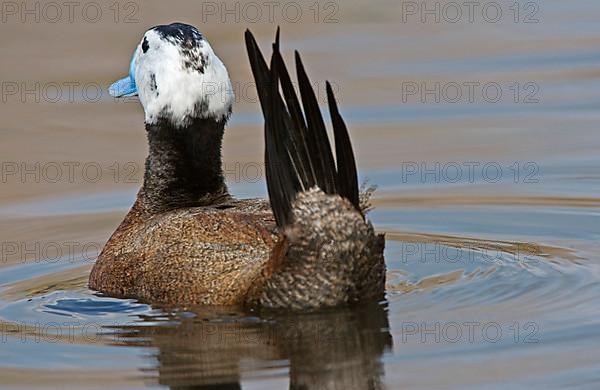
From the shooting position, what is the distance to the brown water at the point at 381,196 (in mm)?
7691

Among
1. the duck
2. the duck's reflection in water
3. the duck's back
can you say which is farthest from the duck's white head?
the duck's reflection in water

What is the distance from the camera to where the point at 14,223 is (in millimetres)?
10891

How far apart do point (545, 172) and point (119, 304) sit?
369cm

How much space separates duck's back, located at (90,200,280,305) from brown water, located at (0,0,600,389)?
0.11m

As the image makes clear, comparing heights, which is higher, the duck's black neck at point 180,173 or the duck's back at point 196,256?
the duck's black neck at point 180,173

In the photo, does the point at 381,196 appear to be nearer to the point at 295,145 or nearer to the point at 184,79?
the point at 184,79

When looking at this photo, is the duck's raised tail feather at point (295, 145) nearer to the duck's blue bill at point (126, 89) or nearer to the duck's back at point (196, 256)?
the duck's back at point (196, 256)

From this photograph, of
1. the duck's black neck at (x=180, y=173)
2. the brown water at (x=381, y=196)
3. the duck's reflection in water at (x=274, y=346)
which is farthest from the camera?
the duck's black neck at (x=180, y=173)

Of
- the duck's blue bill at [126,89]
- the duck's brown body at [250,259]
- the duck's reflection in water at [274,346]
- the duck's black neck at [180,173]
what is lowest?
the duck's reflection in water at [274,346]

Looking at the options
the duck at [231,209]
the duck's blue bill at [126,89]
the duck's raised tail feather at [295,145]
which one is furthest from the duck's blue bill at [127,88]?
the duck's raised tail feather at [295,145]

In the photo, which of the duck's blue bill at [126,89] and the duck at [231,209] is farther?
the duck's blue bill at [126,89]

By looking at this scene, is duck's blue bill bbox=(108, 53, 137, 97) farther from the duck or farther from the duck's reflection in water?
the duck's reflection in water

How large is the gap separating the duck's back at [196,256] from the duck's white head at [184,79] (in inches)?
21.7

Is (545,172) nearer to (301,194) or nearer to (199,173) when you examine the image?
(199,173)
